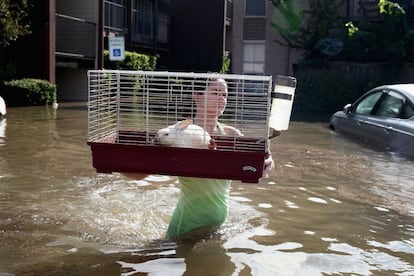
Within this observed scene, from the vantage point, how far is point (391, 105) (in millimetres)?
8852

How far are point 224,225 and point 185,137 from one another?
1257 millimetres

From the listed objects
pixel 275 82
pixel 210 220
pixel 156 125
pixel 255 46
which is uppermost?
pixel 255 46

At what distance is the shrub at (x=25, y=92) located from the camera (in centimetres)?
1650

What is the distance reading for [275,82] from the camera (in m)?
3.49

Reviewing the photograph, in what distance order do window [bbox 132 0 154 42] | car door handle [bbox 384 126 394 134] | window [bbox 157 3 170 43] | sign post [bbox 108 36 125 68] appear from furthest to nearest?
window [bbox 157 3 170 43], window [bbox 132 0 154 42], sign post [bbox 108 36 125 68], car door handle [bbox 384 126 394 134]

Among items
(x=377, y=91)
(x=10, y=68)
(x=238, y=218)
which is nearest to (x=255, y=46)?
(x=10, y=68)

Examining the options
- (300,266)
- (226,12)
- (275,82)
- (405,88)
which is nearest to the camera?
(275,82)

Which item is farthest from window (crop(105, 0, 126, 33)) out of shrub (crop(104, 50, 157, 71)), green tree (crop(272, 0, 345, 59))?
green tree (crop(272, 0, 345, 59))

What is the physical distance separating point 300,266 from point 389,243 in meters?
1.01

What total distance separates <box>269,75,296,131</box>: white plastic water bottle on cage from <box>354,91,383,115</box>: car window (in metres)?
6.36

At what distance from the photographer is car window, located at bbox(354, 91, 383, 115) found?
379 inches

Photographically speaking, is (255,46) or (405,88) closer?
(405,88)

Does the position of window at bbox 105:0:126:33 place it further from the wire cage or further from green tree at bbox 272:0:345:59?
the wire cage

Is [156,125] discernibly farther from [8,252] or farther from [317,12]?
[317,12]
